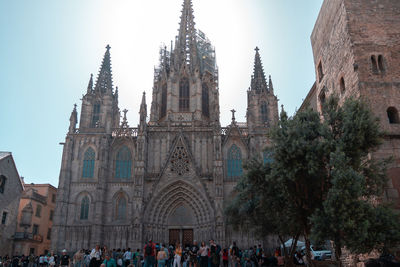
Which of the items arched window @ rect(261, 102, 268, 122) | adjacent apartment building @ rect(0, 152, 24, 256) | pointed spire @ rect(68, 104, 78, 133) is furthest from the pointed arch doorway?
adjacent apartment building @ rect(0, 152, 24, 256)

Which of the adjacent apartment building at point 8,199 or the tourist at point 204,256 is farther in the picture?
the adjacent apartment building at point 8,199

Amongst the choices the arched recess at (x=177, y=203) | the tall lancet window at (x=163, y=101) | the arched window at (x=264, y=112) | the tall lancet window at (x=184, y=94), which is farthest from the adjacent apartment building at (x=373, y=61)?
the tall lancet window at (x=163, y=101)

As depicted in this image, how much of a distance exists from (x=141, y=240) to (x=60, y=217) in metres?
7.51

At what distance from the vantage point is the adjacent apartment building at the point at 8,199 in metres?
30.5

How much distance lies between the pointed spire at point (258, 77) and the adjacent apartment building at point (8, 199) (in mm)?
25191

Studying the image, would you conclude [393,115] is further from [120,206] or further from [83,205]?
[83,205]

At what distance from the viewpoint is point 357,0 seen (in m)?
16.4

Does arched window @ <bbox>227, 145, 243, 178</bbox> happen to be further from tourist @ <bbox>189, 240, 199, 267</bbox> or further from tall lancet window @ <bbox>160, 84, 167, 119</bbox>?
tourist @ <bbox>189, 240, 199, 267</bbox>

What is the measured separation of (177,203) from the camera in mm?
31484

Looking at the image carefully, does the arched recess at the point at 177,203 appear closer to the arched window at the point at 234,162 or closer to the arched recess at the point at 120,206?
the arched recess at the point at 120,206

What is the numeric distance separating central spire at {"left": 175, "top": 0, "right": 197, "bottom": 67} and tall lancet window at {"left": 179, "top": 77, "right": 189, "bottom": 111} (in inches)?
105

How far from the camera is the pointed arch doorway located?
3075 cm

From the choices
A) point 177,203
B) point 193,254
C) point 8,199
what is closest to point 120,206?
point 177,203

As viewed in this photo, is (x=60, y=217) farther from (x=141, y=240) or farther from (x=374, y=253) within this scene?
(x=374, y=253)
